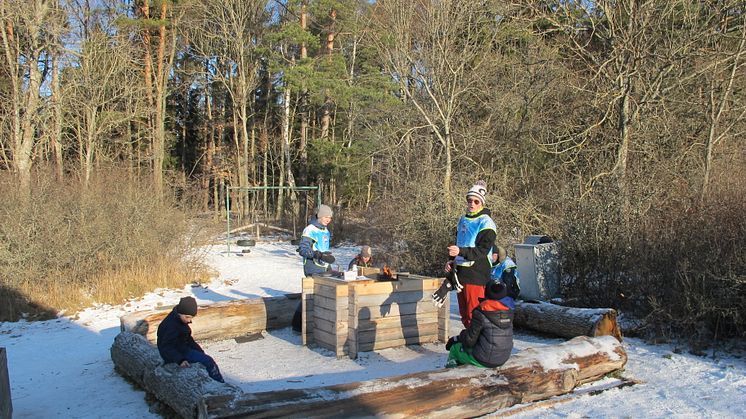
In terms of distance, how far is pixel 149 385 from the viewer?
5.59m

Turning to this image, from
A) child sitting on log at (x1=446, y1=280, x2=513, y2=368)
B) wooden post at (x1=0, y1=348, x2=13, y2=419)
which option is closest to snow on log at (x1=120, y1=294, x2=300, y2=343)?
wooden post at (x1=0, y1=348, x2=13, y2=419)

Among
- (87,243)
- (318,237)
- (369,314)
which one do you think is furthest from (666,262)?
(87,243)

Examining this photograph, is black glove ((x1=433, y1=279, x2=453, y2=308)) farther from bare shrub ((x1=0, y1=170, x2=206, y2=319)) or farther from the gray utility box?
bare shrub ((x1=0, y1=170, x2=206, y2=319))

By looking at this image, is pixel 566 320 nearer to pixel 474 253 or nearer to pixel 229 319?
pixel 474 253

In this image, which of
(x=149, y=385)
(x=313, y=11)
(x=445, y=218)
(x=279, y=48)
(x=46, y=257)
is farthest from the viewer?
(x=279, y=48)

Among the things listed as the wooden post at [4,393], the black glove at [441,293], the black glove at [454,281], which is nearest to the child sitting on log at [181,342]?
the wooden post at [4,393]

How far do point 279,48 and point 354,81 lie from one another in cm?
421

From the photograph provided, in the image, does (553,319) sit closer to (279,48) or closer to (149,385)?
(149,385)

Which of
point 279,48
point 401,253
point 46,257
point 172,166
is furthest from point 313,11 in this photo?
point 46,257

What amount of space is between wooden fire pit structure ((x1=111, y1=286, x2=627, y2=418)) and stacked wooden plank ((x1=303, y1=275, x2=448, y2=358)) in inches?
10.3

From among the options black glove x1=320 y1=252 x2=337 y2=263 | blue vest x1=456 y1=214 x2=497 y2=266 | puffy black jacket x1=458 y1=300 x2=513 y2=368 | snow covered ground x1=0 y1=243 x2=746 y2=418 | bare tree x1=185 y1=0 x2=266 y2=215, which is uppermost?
bare tree x1=185 y1=0 x2=266 y2=215

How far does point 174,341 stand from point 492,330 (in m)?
2.87

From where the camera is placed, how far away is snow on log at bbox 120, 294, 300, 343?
24.3ft

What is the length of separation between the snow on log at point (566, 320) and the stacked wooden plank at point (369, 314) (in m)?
1.18
